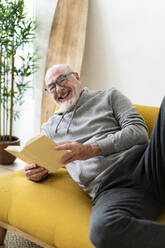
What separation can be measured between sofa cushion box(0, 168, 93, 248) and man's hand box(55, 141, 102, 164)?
0.22m

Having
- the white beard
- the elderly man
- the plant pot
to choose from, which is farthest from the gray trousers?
the plant pot

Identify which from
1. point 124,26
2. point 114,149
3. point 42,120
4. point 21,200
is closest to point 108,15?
point 124,26

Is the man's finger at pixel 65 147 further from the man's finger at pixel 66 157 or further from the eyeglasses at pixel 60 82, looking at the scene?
the eyeglasses at pixel 60 82

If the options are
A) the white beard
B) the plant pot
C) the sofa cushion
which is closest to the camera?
the sofa cushion

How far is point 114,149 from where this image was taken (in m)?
1.43

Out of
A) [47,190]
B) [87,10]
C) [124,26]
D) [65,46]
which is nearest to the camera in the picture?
[47,190]

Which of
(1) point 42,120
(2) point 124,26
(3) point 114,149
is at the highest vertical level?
(2) point 124,26

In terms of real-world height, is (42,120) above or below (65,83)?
below

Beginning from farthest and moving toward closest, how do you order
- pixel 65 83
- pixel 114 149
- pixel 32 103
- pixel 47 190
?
1. pixel 32 103
2. pixel 65 83
3. pixel 47 190
4. pixel 114 149

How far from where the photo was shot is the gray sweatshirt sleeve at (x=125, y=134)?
1.43m

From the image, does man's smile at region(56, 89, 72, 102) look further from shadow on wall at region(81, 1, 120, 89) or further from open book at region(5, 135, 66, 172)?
shadow on wall at region(81, 1, 120, 89)

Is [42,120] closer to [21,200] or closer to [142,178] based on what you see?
[21,200]

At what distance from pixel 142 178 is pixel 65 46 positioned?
215 centimetres

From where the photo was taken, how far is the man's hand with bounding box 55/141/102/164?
136cm
